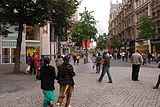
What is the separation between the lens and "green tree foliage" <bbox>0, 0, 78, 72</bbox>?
20.2 m

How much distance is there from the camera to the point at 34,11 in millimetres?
20859

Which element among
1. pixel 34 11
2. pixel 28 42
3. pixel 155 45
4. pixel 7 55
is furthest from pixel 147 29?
pixel 34 11

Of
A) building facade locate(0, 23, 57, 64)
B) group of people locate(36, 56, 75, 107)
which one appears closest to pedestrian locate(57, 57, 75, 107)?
group of people locate(36, 56, 75, 107)

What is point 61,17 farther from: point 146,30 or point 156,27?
point 156,27

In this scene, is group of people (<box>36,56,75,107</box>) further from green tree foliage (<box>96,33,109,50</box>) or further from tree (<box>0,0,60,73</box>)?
green tree foliage (<box>96,33,109,50</box>)

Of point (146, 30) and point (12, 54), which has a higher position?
point (146, 30)

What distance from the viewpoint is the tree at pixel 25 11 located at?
65.8 ft

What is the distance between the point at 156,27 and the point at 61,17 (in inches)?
1285

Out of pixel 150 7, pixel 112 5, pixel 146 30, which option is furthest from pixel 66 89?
pixel 112 5

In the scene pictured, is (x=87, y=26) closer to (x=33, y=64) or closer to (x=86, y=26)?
(x=86, y=26)

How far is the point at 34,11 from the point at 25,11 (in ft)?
2.34

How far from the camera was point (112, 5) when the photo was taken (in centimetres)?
14562

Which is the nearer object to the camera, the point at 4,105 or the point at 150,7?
the point at 4,105

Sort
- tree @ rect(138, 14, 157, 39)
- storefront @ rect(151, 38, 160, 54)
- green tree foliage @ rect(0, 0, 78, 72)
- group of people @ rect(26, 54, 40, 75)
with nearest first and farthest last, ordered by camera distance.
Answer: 1. group of people @ rect(26, 54, 40, 75)
2. green tree foliage @ rect(0, 0, 78, 72)
3. tree @ rect(138, 14, 157, 39)
4. storefront @ rect(151, 38, 160, 54)
